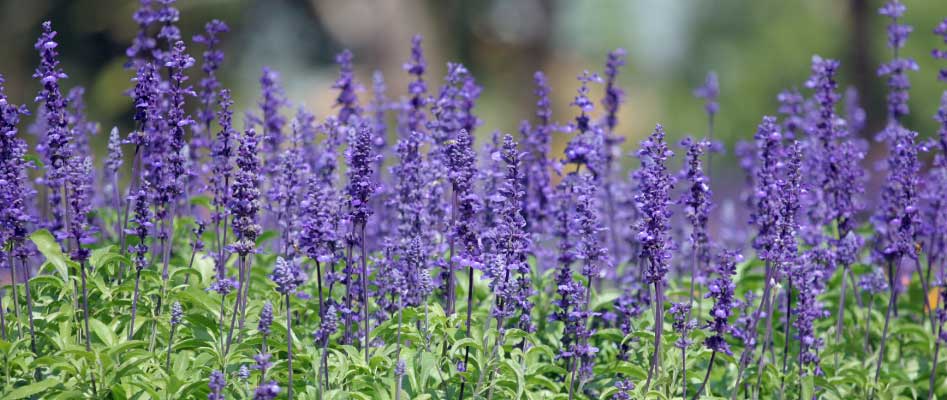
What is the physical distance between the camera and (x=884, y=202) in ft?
25.7

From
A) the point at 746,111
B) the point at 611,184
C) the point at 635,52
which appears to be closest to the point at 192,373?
the point at 611,184

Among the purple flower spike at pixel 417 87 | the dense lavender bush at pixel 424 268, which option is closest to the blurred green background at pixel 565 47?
the purple flower spike at pixel 417 87

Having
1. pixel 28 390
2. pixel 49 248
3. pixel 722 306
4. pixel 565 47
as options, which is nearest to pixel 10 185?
pixel 49 248

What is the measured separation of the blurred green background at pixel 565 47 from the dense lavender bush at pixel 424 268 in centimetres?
1660

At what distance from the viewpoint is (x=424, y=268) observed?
256 inches

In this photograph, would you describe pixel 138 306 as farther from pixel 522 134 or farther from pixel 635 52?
pixel 635 52

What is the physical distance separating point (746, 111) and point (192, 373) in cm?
2508

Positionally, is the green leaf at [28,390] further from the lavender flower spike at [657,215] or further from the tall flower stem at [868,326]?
the tall flower stem at [868,326]

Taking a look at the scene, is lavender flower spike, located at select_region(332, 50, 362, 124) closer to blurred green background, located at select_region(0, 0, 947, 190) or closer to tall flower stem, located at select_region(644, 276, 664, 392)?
tall flower stem, located at select_region(644, 276, 664, 392)

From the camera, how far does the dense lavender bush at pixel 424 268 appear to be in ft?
17.3

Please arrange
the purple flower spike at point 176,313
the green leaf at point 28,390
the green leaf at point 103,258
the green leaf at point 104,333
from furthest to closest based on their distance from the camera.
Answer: the green leaf at point 103,258, the green leaf at point 104,333, the purple flower spike at point 176,313, the green leaf at point 28,390

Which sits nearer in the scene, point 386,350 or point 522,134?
point 386,350

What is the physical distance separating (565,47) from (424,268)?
25.3 metres

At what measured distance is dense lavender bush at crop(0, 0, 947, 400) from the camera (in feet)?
17.3
